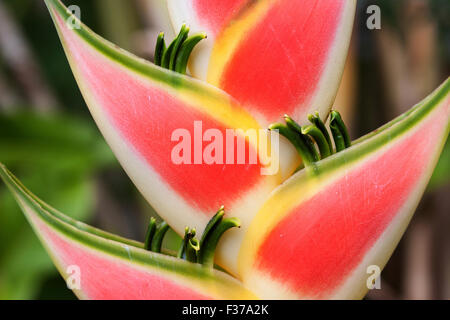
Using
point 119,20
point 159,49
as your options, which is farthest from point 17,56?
point 159,49

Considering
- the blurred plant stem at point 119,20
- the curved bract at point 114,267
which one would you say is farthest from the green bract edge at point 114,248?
the blurred plant stem at point 119,20

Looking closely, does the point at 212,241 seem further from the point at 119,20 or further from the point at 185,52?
the point at 119,20

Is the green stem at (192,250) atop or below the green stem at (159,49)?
below

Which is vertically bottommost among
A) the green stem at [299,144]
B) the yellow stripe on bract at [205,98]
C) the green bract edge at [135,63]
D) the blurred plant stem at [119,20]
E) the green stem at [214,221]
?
the green stem at [214,221]

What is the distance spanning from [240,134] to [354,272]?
0.21 feet

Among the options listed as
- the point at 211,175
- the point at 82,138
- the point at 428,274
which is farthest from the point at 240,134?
the point at 82,138

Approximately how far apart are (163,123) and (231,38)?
0.13ft

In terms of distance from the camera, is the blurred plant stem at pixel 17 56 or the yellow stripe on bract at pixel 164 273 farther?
the blurred plant stem at pixel 17 56

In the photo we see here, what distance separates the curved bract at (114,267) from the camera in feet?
0.71

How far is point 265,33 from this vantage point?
8.4 inches

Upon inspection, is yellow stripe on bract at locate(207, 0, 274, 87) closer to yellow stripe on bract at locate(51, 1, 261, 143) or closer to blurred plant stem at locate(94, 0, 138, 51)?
yellow stripe on bract at locate(51, 1, 261, 143)

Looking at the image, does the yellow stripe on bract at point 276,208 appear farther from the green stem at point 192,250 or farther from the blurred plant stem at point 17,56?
the blurred plant stem at point 17,56

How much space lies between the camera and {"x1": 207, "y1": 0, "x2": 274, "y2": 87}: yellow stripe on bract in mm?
216

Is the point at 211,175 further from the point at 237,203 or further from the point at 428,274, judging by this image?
the point at 428,274
